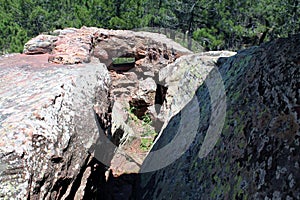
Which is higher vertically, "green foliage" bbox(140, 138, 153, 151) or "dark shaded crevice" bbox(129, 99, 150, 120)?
"green foliage" bbox(140, 138, 153, 151)

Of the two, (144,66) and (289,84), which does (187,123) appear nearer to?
(289,84)

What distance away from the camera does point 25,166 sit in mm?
2260

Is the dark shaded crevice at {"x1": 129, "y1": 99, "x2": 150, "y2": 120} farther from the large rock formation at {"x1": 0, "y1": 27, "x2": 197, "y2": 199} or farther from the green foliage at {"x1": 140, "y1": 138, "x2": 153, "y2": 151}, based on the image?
the large rock formation at {"x1": 0, "y1": 27, "x2": 197, "y2": 199}

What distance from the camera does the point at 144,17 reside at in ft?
40.5

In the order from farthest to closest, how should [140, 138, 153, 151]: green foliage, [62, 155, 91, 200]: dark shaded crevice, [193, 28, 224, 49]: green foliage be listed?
[193, 28, 224, 49]: green foliage, [140, 138, 153, 151]: green foliage, [62, 155, 91, 200]: dark shaded crevice

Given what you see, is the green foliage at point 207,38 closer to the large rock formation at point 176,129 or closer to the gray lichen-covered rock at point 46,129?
the large rock formation at point 176,129

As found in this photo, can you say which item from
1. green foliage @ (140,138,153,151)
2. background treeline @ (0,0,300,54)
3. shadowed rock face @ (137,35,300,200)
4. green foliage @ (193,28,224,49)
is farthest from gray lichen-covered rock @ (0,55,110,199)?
green foliage @ (193,28,224,49)

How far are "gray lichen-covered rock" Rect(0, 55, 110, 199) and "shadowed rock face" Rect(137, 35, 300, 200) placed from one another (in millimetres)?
1167

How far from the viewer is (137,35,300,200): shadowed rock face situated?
2.05m

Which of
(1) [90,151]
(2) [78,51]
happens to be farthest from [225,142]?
(2) [78,51]

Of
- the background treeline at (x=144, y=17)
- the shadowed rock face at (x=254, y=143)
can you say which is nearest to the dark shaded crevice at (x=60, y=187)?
the shadowed rock face at (x=254, y=143)

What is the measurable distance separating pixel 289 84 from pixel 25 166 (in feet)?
6.86

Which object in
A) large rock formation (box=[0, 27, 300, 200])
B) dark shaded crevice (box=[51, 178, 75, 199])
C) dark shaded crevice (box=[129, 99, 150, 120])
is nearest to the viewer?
large rock formation (box=[0, 27, 300, 200])

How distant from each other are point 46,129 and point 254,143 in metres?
1.73
